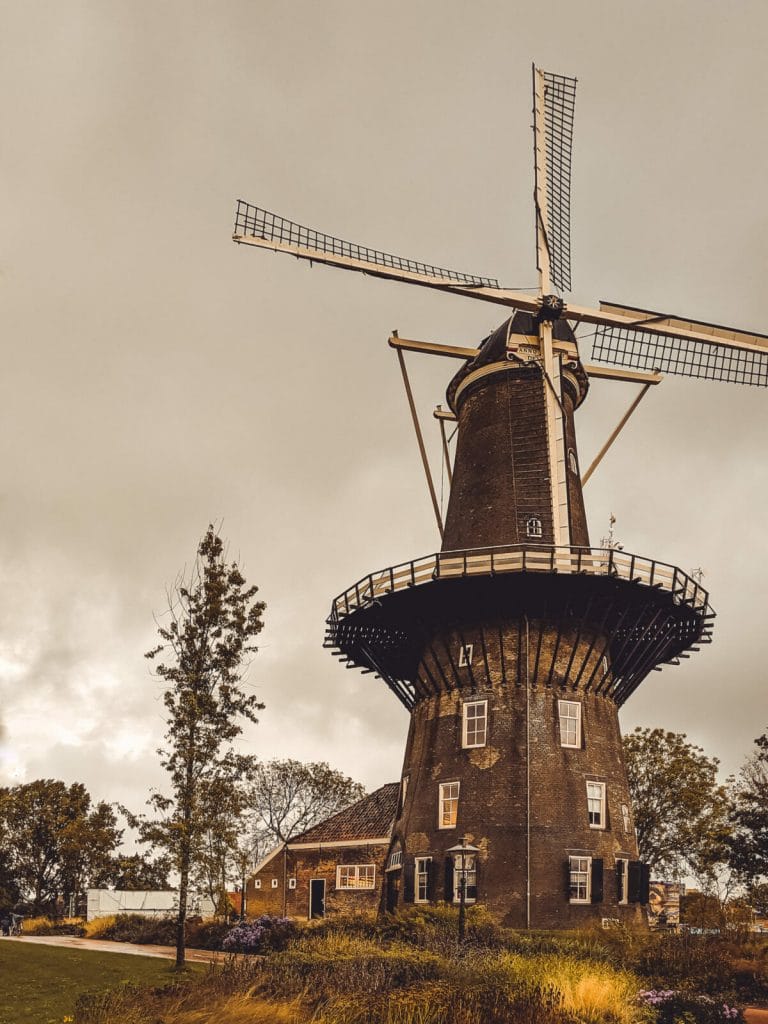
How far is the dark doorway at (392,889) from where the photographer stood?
26.2m

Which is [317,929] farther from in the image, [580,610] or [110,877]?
[110,877]

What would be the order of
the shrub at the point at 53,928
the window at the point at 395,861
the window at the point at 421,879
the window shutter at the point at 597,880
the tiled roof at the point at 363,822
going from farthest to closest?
the shrub at the point at 53,928 < the tiled roof at the point at 363,822 < the window at the point at 395,861 < the window at the point at 421,879 < the window shutter at the point at 597,880

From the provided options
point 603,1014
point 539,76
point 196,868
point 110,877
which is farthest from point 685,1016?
point 110,877

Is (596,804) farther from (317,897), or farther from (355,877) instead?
(317,897)

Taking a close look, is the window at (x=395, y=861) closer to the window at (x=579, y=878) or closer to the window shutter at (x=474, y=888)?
the window shutter at (x=474, y=888)

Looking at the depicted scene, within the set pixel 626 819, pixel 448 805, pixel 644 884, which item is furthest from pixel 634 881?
pixel 448 805

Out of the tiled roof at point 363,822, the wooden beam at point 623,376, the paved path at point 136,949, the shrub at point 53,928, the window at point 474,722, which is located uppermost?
the wooden beam at point 623,376

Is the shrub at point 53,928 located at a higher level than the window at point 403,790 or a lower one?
lower

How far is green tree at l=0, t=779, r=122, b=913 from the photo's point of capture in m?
53.8

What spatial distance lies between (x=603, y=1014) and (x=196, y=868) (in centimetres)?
1102

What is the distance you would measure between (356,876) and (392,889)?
29.3 feet

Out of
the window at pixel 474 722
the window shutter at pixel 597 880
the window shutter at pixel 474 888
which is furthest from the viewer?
the window at pixel 474 722

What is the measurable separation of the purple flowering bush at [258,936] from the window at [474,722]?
7.04 metres

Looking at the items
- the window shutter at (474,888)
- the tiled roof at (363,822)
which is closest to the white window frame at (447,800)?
the window shutter at (474,888)
